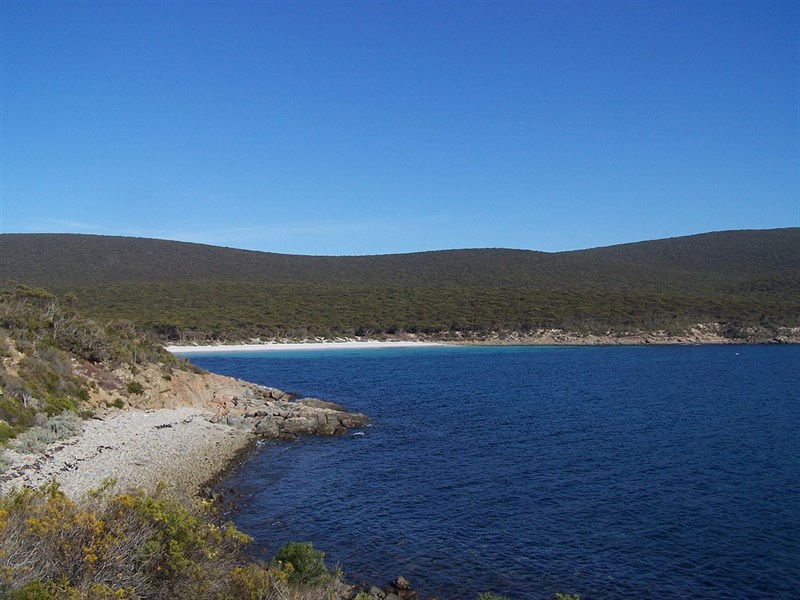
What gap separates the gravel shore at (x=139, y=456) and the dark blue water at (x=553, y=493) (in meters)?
1.42

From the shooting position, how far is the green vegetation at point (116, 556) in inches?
277

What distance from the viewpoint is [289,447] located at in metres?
24.9

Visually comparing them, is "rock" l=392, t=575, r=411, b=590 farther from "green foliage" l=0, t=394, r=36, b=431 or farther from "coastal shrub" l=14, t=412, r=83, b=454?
"green foliage" l=0, t=394, r=36, b=431

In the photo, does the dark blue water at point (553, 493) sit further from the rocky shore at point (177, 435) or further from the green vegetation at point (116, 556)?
the green vegetation at point (116, 556)

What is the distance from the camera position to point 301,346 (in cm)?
7581

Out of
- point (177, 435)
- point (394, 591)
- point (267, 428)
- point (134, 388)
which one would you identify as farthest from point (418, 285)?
point (394, 591)

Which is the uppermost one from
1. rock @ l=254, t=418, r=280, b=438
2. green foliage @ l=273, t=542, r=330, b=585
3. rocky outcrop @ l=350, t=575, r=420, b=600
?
green foliage @ l=273, t=542, r=330, b=585

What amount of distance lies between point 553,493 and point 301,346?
59629mm

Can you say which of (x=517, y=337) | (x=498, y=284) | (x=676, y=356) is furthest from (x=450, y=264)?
(x=676, y=356)

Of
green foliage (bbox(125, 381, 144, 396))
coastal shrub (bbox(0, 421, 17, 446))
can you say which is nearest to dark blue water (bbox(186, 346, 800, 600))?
coastal shrub (bbox(0, 421, 17, 446))

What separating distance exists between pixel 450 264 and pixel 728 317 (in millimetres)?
60951

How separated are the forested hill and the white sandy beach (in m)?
3.52

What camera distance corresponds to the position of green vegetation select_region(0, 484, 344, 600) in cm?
704

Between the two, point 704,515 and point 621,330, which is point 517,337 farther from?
point 704,515
